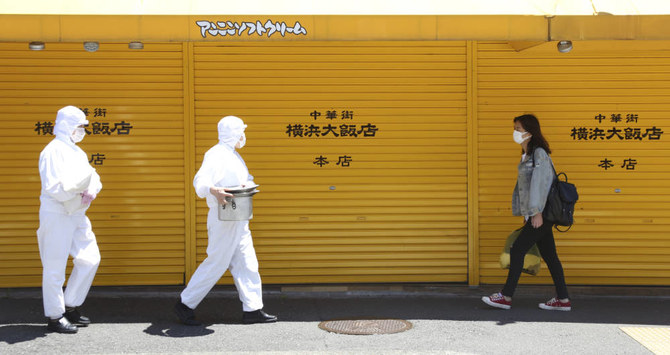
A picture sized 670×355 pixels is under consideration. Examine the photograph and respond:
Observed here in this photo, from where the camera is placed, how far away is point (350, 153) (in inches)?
334

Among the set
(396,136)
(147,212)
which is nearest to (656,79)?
(396,136)

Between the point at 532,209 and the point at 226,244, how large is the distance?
107 inches

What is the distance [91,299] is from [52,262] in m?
1.57

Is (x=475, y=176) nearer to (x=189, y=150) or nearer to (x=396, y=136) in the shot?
(x=396, y=136)

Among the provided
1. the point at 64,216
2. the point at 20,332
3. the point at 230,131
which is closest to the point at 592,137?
the point at 230,131

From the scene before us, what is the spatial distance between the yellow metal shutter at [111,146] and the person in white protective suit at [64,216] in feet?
4.96

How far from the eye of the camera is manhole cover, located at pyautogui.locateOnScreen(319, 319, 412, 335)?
6.91m

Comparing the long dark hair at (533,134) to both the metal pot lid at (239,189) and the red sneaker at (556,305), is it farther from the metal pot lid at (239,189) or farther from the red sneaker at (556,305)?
the metal pot lid at (239,189)

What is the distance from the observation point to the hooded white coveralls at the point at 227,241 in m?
6.90

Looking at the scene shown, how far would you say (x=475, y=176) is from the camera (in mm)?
8484

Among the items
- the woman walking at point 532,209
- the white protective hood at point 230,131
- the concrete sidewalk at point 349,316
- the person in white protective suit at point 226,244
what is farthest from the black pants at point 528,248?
the white protective hood at point 230,131

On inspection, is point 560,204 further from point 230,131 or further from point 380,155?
point 230,131

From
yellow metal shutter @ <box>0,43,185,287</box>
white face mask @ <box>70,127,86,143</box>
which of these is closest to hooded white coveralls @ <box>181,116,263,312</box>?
white face mask @ <box>70,127,86,143</box>

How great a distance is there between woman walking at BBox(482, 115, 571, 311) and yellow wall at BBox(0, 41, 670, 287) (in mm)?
852
